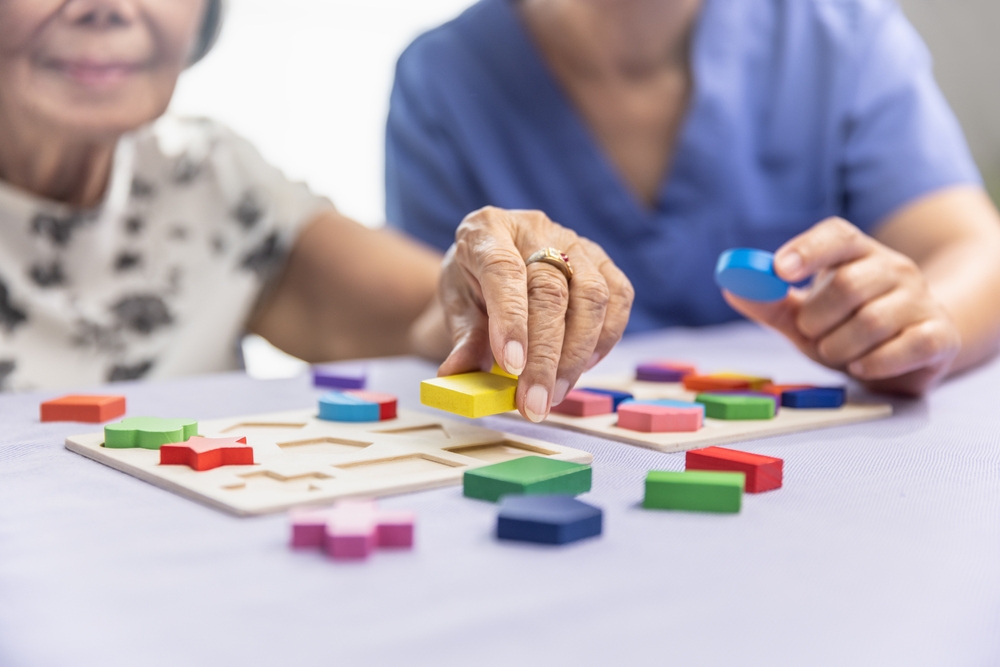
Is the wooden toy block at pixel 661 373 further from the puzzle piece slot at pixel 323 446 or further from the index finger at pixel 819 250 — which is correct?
the puzzle piece slot at pixel 323 446

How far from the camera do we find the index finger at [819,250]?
861 mm

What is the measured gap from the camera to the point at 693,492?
552 mm

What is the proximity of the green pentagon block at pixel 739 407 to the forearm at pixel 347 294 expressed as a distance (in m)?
0.48

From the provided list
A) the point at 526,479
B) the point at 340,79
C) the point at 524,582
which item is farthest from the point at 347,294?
the point at 340,79

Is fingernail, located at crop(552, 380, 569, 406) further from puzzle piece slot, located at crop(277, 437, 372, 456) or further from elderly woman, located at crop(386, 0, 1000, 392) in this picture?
elderly woman, located at crop(386, 0, 1000, 392)

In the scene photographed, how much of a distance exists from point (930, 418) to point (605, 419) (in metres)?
0.29

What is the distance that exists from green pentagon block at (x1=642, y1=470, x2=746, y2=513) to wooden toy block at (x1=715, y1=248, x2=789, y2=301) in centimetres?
36

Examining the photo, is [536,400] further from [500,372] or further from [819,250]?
[819,250]

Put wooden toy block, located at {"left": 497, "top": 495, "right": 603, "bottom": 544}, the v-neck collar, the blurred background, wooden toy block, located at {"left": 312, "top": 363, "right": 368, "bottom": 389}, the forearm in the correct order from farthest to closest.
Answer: the blurred background, the v-neck collar, the forearm, wooden toy block, located at {"left": 312, "top": 363, "right": 368, "bottom": 389}, wooden toy block, located at {"left": 497, "top": 495, "right": 603, "bottom": 544}

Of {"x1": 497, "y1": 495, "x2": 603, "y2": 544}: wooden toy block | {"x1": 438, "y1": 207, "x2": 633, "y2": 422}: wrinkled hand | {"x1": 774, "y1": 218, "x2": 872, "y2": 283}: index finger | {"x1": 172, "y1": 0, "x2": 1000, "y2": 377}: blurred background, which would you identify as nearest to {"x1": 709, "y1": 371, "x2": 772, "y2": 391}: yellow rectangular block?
{"x1": 774, "y1": 218, "x2": 872, "y2": 283}: index finger

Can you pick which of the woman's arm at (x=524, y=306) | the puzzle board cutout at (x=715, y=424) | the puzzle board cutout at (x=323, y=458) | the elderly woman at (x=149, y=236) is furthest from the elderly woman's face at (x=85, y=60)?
the puzzle board cutout at (x=715, y=424)

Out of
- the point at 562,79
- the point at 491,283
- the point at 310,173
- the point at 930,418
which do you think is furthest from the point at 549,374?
the point at 310,173

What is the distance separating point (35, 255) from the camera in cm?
114

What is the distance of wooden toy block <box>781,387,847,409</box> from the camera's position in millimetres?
853
